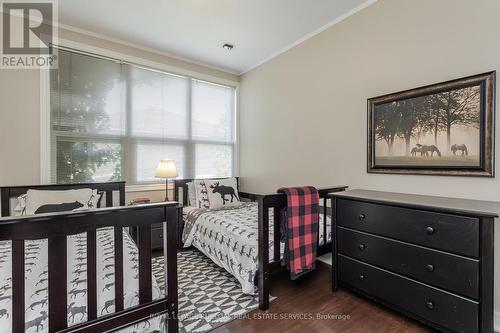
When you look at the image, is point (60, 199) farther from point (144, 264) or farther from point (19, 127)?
point (144, 264)

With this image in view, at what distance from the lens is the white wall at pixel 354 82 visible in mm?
1759

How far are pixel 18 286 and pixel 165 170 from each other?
219 cm

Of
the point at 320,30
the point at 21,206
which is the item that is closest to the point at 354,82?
the point at 320,30

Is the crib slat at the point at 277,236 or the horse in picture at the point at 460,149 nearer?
the horse in picture at the point at 460,149

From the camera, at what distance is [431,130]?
6.34 feet

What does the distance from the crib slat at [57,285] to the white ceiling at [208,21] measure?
2.33 m

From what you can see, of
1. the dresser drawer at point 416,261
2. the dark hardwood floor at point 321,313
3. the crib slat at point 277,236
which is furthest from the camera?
the crib slat at point 277,236

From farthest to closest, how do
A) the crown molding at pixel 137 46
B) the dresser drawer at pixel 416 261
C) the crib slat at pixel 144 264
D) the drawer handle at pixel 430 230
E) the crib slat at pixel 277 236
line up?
1. the crown molding at pixel 137 46
2. the crib slat at pixel 277 236
3. the drawer handle at pixel 430 230
4. the dresser drawer at pixel 416 261
5. the crib slat at pixel 144 264

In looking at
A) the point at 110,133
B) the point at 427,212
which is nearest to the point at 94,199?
the point at 110,133

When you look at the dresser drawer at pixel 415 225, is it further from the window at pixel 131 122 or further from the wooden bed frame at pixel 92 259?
the window at pixel 131 122

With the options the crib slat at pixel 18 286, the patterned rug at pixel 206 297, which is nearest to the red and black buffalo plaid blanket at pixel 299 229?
the patterned rug at pixel 206 297

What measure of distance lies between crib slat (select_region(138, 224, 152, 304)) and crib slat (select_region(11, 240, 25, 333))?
17.8 inches

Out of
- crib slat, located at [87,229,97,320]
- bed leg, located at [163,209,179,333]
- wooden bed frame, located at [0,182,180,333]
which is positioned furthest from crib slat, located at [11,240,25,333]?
bed leg, located at [163,209,179,333]

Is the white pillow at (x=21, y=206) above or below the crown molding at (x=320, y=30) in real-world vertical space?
below
